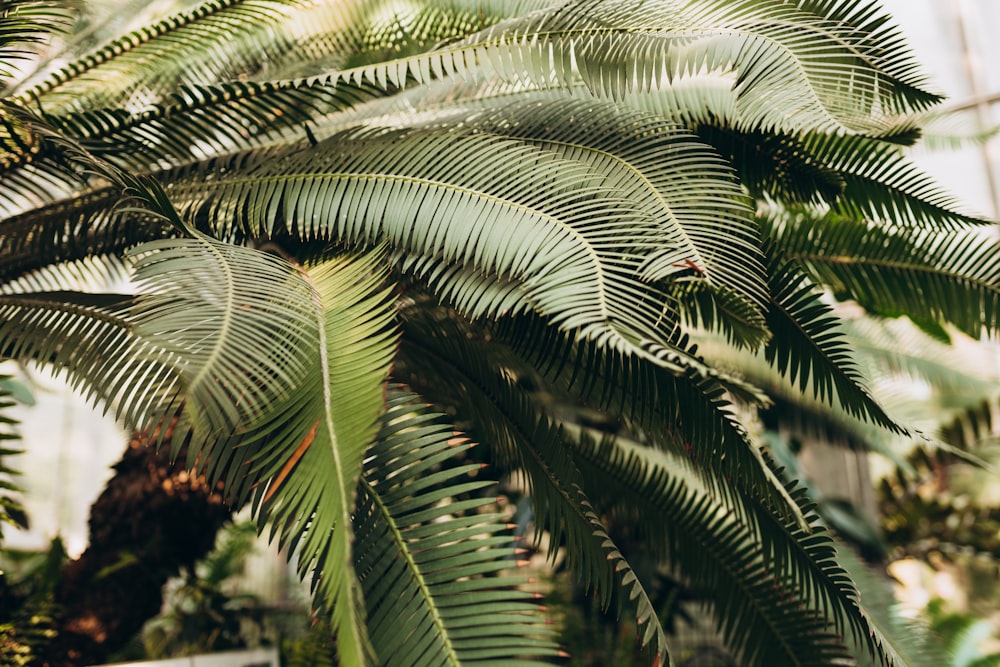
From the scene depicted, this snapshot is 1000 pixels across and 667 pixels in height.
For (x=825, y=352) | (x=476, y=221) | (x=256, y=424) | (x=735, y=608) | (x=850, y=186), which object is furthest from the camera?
(x=735, y=608)

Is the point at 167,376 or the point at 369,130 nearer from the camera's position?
the point at 167,376

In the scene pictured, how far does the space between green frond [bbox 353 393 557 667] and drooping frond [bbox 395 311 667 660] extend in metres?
0.28

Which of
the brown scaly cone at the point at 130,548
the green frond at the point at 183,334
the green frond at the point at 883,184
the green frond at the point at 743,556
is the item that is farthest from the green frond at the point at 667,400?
the brown scaly cone at the point at 130,548

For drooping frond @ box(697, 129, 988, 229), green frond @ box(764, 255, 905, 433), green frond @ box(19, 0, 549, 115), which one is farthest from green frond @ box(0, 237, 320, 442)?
drooping frond @ box(697, 129, 988, 229)

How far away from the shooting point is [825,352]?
1.47 metres

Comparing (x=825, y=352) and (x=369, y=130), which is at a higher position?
(x=369, y=130)

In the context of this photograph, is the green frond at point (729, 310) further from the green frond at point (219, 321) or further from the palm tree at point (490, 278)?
the green frond at point (219, 321)

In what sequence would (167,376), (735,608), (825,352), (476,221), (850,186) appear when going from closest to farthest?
(167,376) < (476,221) < (825,352) < (850,186) < (735,608)

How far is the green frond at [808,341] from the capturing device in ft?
4.75

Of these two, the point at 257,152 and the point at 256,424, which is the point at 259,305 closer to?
the point at 256,424

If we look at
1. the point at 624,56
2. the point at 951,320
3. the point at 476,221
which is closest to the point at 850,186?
the point at 951,320

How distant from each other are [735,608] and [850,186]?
1.01 metres

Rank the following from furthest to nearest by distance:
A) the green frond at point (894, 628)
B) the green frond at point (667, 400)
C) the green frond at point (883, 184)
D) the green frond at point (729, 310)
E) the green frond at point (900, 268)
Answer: the green frond at point (894, 628) → the green frond at point (900, 268) → the green frond at point (883, 184) → the green frond at point (667, 400) → the green frond at point (729, 310)

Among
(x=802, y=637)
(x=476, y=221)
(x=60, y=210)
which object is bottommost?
(x=802, y=637)
